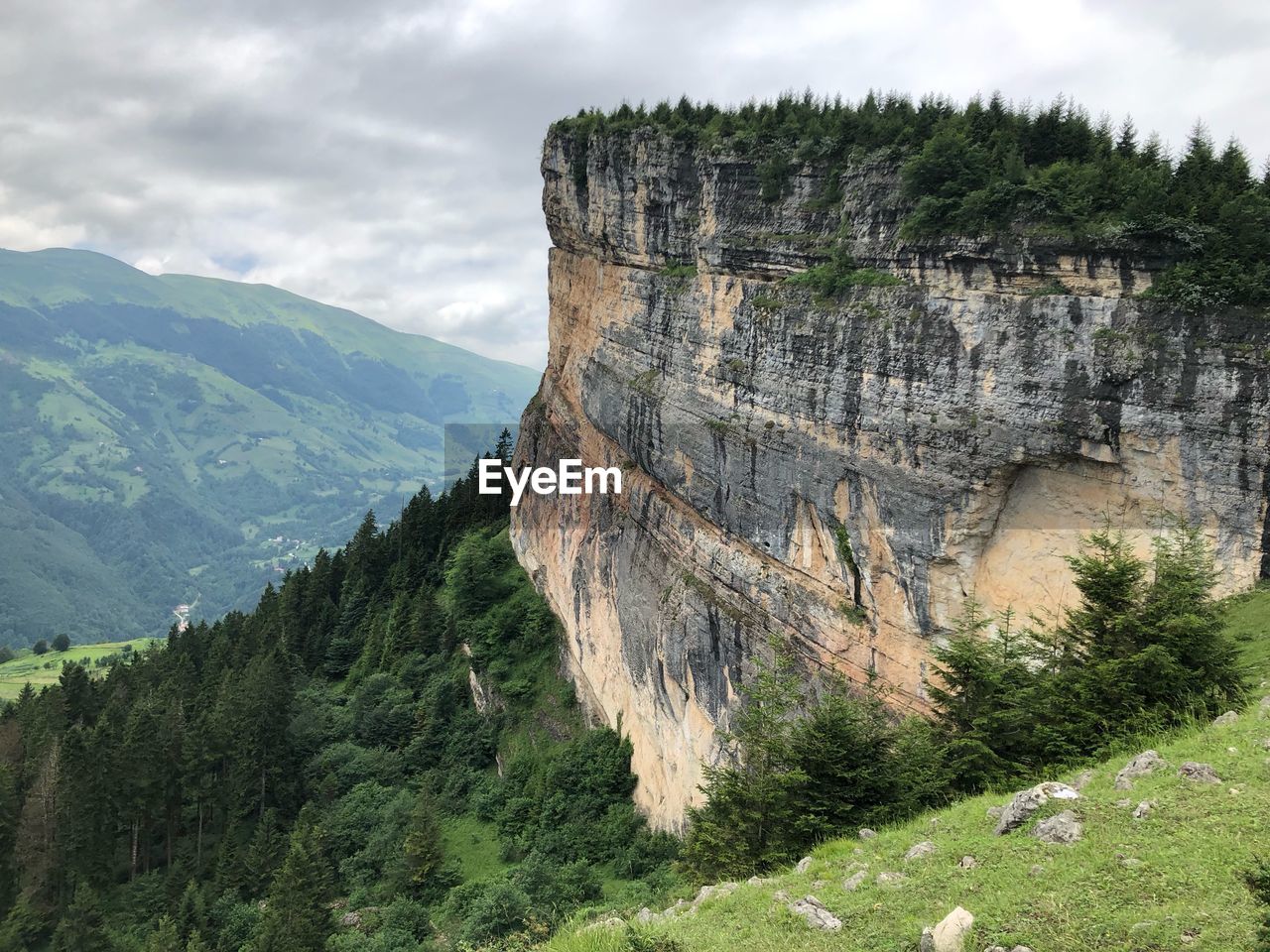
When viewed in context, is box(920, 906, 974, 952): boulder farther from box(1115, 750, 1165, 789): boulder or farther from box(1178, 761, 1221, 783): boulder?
box(1178, 761, 1221, 783): boulder

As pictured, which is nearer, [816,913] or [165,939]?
[816,913]

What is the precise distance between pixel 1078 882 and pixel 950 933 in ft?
6.43

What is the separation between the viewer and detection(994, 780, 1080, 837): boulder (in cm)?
1105

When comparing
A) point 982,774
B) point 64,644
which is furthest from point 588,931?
point 64,644

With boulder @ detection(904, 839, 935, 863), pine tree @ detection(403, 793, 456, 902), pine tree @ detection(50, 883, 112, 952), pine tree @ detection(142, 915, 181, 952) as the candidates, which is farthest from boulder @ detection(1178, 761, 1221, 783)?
pine tree @ detection(50, 883, 112, 952)

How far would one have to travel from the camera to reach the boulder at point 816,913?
32.9 feet

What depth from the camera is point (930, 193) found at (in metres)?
20.6

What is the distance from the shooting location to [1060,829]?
33.6ft

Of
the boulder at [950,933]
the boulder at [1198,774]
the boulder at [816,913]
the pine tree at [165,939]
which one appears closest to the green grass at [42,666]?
the pine tree at [165,939]

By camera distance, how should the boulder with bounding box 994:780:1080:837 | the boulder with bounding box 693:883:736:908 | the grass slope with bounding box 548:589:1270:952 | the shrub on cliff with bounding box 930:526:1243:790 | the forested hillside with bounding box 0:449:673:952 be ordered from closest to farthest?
the grass slope with bounding box 548:589:1270:952
the boulder with bounding box 994:780:1080:837
the boulder with bounding box 693:883:736:908
the shrub on cliff with bounding box 930:526:1243:790
the forested hillside with bounding box 0:449:673:952

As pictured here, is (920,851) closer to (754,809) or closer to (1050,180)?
(754,809)

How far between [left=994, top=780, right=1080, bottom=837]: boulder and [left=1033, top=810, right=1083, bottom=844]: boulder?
0.46 m

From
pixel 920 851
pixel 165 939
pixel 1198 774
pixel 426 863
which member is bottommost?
pixel 165 939

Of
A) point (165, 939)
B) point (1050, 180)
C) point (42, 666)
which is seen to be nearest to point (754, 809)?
point (1050, 180)
